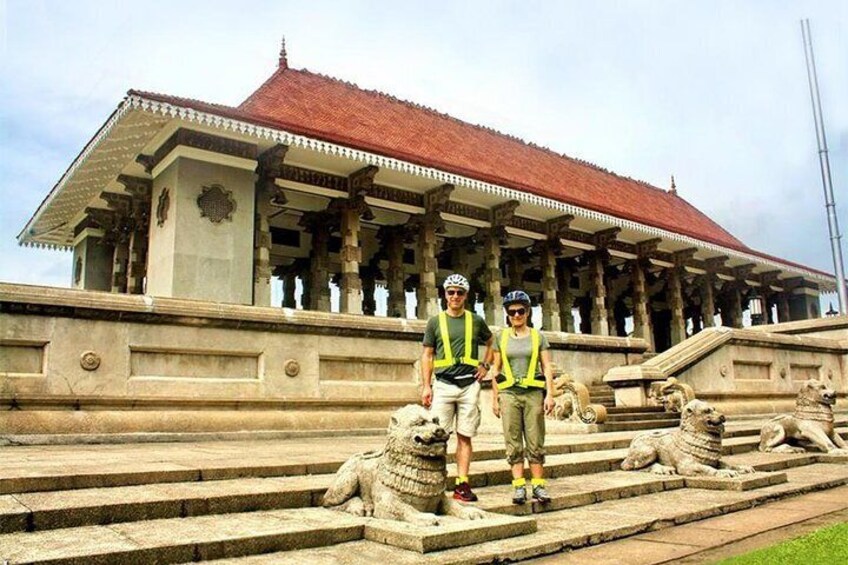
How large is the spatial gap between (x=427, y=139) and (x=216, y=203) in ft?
22.5

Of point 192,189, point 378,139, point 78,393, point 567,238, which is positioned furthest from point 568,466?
point 567,238

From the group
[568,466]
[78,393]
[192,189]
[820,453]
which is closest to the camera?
[568,466]

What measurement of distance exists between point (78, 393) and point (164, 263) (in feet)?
21.0

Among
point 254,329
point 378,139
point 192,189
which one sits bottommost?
point 254,329

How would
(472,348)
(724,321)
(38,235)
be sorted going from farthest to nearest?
(724,321) < (38,235) < (472,348)

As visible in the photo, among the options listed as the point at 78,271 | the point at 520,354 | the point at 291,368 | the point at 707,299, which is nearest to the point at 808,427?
the point at 520,354

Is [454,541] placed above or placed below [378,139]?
below

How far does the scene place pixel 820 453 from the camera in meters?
8.76

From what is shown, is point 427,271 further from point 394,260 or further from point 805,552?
A: point 805,552

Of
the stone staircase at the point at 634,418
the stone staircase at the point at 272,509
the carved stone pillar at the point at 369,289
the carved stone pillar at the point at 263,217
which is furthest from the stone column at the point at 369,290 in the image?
the stone staircase at the point at 272,509

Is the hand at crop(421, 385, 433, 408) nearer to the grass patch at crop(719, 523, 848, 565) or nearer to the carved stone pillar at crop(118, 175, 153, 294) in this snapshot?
the grass patch at crop(719, 523, 848, 565)

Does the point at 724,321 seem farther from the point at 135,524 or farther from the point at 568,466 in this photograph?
the point at 135,524

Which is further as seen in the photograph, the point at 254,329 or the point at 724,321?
the point at 724,321

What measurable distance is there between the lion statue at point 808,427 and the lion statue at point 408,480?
242 inches
